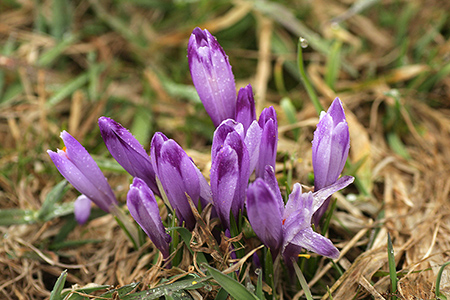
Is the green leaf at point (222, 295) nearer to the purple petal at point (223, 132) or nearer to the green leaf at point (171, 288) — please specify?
the green leaf at point (171, 288)

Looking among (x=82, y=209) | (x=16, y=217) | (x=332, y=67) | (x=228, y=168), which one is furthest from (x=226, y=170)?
(x=332, y=67)

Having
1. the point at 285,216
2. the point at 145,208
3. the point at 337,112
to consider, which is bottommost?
the point at 285,216

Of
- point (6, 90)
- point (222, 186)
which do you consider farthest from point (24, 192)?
point (222, 186)

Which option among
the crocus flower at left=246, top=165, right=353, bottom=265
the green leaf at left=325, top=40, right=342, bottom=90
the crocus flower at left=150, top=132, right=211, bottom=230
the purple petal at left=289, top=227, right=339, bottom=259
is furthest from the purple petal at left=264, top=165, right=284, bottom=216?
the green leaf at left=325, top=40, right=342, bottom=90

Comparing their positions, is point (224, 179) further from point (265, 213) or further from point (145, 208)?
Answer: point (145, 208)

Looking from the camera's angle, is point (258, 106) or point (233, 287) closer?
point (233, 287)

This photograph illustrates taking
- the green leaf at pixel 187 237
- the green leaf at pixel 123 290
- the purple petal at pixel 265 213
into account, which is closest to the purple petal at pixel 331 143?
the purple petal at pixel 265 213

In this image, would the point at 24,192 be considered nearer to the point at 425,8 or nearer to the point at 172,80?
the point at 172,80
